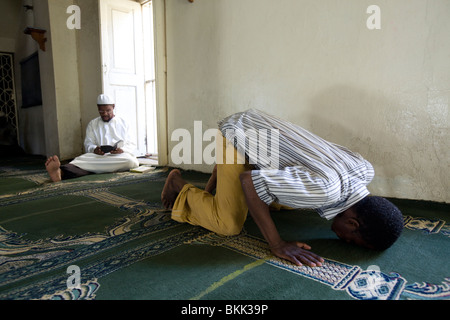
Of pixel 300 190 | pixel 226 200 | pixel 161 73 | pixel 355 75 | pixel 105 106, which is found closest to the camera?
pixel 300 190

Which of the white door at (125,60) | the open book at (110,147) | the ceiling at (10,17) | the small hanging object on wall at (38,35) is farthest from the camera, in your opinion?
the ceiling at (10,17)

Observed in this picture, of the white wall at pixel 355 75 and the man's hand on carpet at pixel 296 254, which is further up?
the white wall at pixel 355 75

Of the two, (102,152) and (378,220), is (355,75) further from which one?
(102,152)

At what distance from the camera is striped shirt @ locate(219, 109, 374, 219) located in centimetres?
141

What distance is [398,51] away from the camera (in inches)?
98.1

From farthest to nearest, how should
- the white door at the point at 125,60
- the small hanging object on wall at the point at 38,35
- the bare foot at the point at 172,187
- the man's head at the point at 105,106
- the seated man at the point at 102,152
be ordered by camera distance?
the small hanging object on wall at the point at 38,35
the white door at the point at 125,60
the man's head at the point at 105,106
the seated man at the point at 102,152
the bare foot at the point at 172,187

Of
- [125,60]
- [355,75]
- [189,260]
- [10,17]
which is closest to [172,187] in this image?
[189,260]

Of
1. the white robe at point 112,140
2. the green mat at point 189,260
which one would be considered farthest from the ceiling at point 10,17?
the green mat at point 189,260

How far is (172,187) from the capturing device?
2234 millimetres

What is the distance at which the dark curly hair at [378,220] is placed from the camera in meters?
1.39

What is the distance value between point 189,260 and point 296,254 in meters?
0.55

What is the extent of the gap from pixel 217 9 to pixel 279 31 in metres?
1.10

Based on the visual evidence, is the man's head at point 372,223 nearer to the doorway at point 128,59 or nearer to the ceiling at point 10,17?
the doorway at point 128,59

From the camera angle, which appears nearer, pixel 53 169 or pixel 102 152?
pixel 53 169
